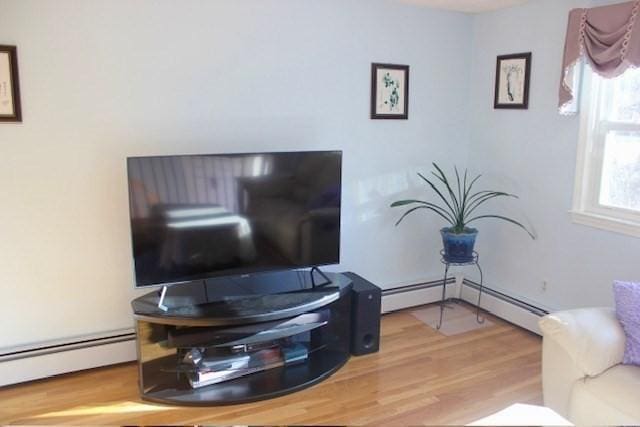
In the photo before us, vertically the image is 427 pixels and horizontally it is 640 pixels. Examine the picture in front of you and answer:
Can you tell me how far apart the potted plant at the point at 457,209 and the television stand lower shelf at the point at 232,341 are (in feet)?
3.07

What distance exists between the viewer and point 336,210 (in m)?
3.20

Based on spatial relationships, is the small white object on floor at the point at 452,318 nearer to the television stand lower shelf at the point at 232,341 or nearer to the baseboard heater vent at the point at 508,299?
the baseboard heater vent at the point at 508,299

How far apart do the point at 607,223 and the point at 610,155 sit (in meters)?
0.41

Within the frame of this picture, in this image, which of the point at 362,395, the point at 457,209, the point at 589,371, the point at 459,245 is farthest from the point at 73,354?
the point at 457,209

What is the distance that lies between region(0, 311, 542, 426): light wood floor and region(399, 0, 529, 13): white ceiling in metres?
2.28

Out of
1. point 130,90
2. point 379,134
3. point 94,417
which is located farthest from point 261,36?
point 94,417

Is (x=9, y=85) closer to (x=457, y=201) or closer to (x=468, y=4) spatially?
(x=468, y=4)

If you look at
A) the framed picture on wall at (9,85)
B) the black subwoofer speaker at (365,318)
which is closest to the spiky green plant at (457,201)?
the black subwoofer speaker at (365,318)

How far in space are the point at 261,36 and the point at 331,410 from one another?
2.16 metres

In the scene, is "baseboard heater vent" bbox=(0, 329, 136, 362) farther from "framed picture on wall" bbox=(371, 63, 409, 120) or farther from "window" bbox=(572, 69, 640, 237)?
"window" bbox=(572, 69, 640, 237)

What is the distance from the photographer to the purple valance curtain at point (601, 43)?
2.81m

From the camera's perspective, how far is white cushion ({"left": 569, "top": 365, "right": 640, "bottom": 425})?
2.06 metres

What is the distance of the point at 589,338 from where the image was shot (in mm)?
2275

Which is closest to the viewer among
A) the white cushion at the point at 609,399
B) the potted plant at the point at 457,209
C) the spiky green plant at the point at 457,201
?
the white cushion at the point at 609,399
